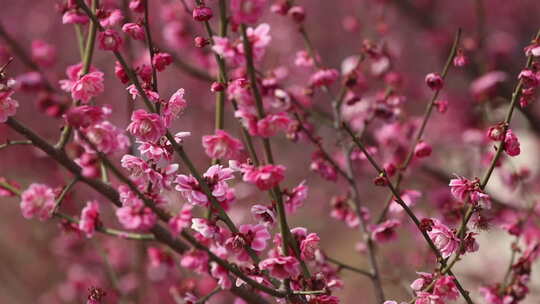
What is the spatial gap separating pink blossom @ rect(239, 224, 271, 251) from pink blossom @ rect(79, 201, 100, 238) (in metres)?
0.41

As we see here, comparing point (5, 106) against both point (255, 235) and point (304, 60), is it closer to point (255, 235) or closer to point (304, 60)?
point (255, 235)

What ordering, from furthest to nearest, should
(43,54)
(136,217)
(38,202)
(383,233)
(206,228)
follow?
(43,54), (383,233), (206,228), (38,202), (136,217)

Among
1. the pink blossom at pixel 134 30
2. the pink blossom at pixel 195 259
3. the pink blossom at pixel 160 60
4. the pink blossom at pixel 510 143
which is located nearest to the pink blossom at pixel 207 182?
the pink blossom at pixel 195 259

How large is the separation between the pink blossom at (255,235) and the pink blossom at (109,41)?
0.63 metres

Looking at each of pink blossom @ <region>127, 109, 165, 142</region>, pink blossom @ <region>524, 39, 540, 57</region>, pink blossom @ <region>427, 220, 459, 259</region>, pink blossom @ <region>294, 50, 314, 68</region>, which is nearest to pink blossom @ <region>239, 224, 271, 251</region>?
pink blossom @ <region>127, 109, 165, 142</region>

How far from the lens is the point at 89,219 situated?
5.27 ft

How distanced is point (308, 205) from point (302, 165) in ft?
4.48

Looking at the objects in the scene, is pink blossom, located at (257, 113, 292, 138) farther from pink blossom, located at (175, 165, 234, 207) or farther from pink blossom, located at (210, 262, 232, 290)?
pink blossom, located at (210, 262, 232, 290)

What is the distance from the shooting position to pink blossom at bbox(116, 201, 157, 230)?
1.44 metres

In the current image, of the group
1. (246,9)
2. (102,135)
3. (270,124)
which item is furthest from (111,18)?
(270,124)

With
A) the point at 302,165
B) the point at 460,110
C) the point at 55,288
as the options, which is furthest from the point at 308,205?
the point at 55,288

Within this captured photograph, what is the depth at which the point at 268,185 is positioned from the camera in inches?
59.5

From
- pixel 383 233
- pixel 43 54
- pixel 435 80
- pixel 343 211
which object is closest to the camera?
pixel 435 80

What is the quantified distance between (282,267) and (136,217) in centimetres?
45
